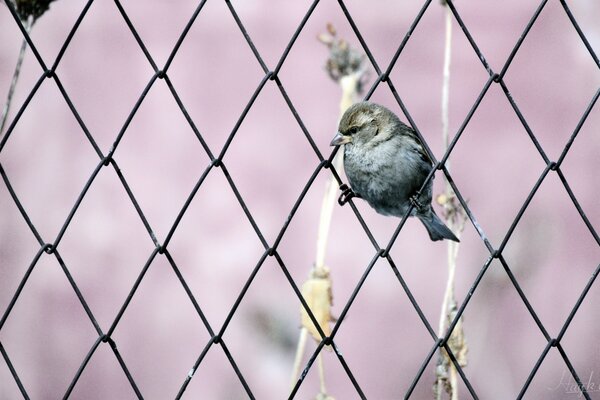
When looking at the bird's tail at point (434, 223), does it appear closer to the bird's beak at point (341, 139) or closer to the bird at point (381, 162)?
the bird at point (381, 162)

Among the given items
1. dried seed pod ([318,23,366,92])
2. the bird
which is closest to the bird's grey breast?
the bird

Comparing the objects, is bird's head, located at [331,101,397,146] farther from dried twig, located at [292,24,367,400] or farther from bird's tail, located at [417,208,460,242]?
bird's tail, located at [417,208,460,242]

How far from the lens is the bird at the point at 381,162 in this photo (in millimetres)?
2346

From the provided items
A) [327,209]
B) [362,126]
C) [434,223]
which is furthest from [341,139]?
[434,223]

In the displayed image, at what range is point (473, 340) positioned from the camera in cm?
329

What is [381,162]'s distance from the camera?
2373 millimetres

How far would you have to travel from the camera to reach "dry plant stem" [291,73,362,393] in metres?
2.21

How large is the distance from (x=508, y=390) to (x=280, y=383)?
757 mm

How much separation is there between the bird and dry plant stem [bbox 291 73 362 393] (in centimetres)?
7

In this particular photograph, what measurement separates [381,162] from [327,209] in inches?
7.6

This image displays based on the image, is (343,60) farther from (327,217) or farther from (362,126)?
(327,217)

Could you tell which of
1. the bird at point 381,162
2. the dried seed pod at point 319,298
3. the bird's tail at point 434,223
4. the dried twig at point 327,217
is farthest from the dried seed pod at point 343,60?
the dried seed pod at point 319,298

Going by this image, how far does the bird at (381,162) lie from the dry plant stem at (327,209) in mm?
66

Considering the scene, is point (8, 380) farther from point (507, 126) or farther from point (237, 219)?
A: point (507, 126)
